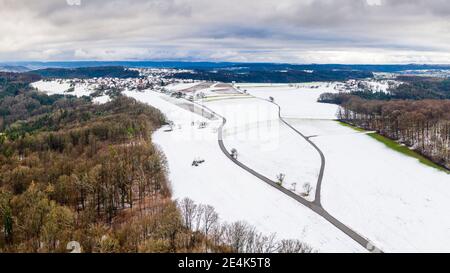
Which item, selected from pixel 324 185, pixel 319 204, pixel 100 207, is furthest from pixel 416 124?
pixel 100 207

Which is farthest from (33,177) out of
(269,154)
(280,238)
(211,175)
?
(269,154)

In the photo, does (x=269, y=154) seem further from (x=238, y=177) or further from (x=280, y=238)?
(x=280, y=238)

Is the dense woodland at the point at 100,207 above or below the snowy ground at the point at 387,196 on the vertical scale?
above

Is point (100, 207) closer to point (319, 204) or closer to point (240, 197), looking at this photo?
point (240, 197)

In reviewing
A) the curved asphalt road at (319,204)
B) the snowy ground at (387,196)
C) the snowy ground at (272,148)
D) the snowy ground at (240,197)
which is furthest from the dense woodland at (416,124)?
the snowy ground at (240,197)

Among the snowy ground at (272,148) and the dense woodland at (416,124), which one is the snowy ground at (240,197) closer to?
the snowy ground at (272,148)

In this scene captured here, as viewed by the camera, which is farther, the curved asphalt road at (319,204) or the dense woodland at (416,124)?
the dense woodland at (416,124)

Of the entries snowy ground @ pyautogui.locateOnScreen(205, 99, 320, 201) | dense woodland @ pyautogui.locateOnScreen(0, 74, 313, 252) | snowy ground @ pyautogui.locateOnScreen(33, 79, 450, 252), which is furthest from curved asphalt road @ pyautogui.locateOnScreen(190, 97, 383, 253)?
dense woodland @ pyautogui.locateOnScreen(0, 74, 313, 252)
